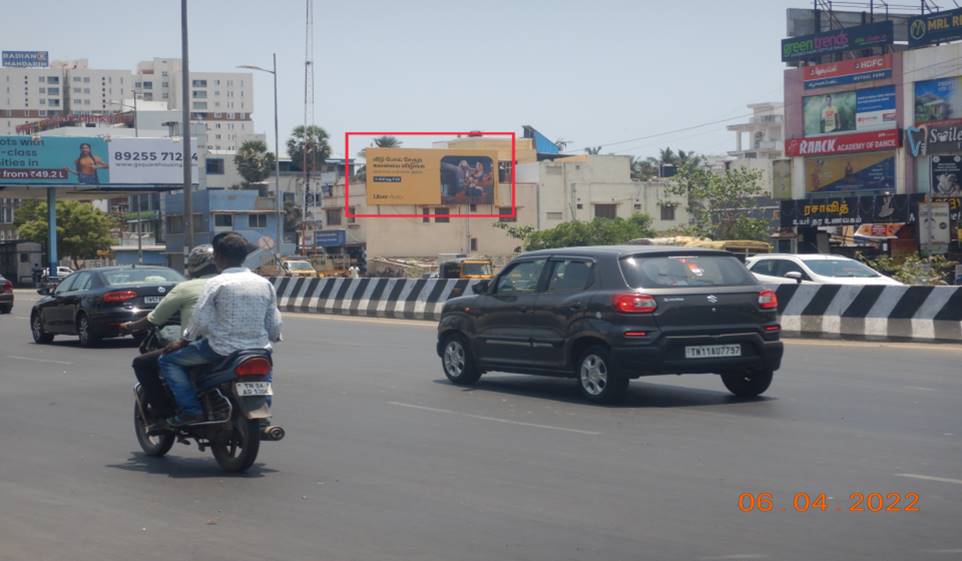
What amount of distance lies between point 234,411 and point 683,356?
505cm

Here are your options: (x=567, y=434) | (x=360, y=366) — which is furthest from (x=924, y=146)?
(x=567, y=434)

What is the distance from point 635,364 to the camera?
39.3ft

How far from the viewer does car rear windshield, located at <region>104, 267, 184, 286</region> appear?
21.5 metres

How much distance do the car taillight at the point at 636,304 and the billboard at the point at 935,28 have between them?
4968 centimetres

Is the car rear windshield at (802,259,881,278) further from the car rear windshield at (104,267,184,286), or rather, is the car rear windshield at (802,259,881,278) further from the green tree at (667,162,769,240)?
the green tree at (667,162,769,240)

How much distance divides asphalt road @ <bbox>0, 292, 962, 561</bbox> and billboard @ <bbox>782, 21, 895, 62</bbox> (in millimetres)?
47942

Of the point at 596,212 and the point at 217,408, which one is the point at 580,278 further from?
the point at 596,212

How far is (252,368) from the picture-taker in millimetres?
8375

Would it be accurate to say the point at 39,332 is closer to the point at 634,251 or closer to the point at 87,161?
the point at 634,251

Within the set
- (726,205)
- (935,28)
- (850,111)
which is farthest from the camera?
(726,205)

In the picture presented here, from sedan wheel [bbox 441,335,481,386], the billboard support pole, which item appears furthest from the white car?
the billboard support pole

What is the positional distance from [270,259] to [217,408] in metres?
65.6

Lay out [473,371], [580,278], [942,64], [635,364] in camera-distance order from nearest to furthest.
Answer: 1. [635,364]
2. [580,278]
3. [473,371]
4. [942,64]

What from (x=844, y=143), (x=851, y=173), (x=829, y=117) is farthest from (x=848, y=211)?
(x=829, y=117)
